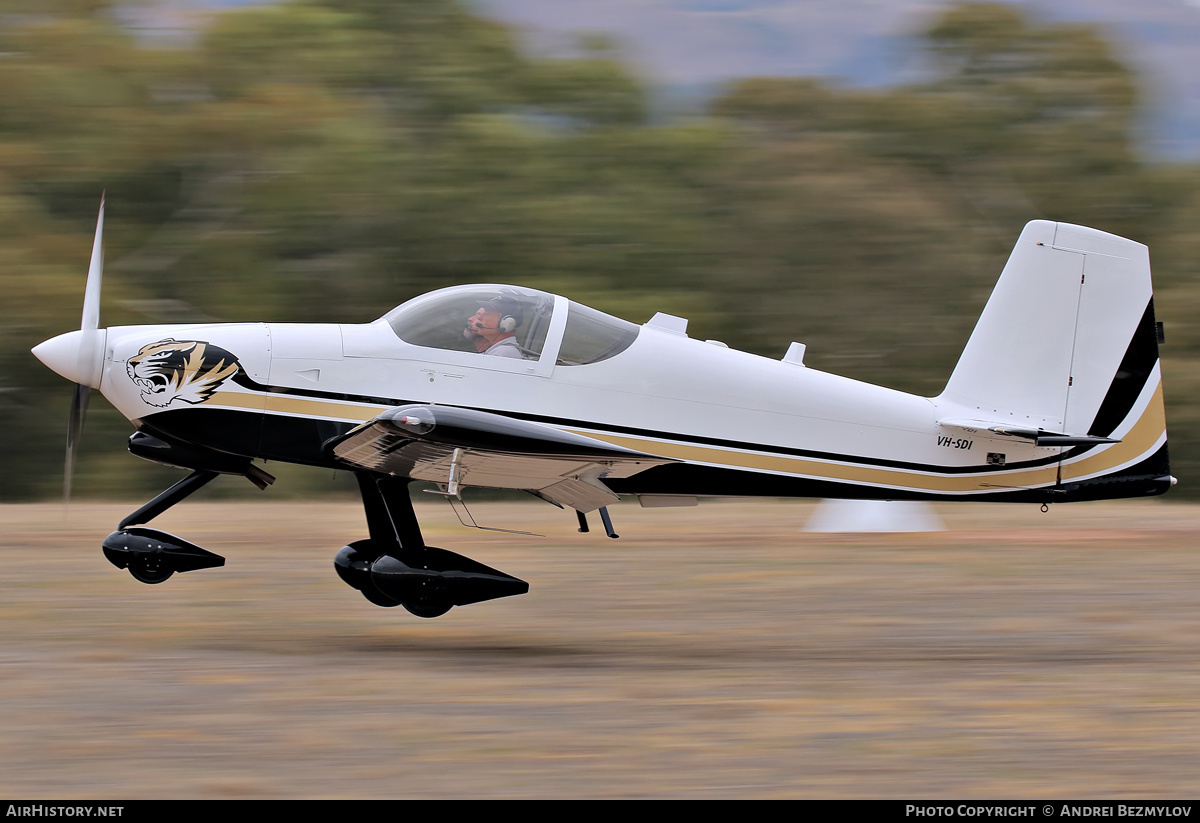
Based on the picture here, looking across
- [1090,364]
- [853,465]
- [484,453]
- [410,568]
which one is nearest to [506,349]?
[484,453]

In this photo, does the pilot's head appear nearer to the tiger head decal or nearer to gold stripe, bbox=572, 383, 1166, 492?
gold stripe, bbox=572, 383, 1166, 492

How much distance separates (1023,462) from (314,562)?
219 inches

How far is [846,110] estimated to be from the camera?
2528 cm

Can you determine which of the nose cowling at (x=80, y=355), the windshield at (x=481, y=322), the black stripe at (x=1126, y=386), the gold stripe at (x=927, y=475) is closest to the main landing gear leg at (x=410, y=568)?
the windshield at (x=481, y=322)

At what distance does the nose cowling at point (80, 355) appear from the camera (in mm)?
6648

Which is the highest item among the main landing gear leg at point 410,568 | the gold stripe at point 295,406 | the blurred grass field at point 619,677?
the gold stripe at point 295,406

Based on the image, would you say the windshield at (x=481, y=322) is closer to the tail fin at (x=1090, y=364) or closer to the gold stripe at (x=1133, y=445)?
the tail fin at (x=1090, y=364)

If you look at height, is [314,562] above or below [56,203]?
below

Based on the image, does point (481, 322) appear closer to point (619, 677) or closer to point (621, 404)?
point (621, 404)

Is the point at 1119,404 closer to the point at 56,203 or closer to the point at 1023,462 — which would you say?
the point at 1023,462

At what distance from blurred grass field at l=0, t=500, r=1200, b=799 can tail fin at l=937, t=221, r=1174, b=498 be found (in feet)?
3.94

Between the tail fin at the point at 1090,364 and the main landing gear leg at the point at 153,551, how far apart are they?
4.56m

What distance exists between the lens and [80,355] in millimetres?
6648
